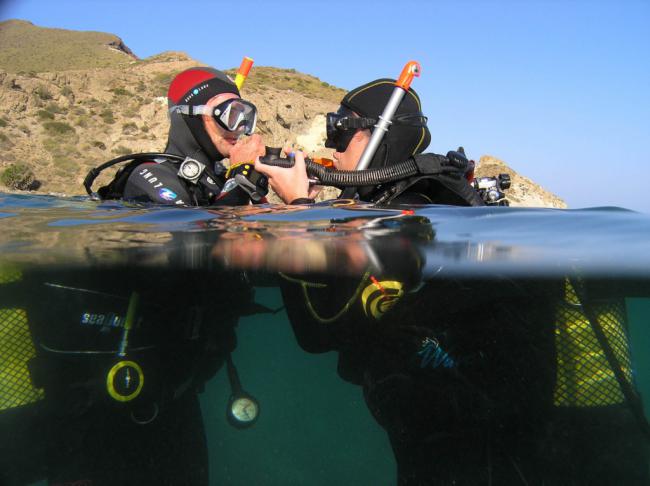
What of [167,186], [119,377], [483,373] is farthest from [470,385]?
[167,186]

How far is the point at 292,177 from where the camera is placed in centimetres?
441

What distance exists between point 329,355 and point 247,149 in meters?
2.91

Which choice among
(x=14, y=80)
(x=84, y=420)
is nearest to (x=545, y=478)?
(x=84, y=420)

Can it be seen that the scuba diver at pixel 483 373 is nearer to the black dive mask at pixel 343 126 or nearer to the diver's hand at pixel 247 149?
the black dive mask at pixel 343 126

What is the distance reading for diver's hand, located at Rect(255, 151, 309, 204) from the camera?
4.41 meters

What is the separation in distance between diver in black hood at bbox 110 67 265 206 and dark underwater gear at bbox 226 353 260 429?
84.7 inches

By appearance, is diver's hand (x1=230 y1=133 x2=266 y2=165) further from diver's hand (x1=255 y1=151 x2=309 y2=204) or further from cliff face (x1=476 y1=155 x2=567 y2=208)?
cliff face (x1=476 y1=155 x2=567 y2=208)

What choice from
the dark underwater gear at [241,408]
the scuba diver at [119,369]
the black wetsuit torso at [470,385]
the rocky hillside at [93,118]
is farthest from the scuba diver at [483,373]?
the rocky hillside at [93,118]

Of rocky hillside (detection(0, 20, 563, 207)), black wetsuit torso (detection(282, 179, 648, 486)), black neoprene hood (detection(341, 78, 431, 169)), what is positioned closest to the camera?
black wetsuit torso (detection(282, 179, 648, 486))

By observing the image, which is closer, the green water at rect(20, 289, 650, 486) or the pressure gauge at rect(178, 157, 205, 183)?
the green water at rect(20, 289, 650, 486)

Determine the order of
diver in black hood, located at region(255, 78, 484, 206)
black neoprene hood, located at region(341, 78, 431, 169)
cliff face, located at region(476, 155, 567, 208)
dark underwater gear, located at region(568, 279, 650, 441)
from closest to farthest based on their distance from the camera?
dark underwater gear, located at region(568, 279, 650, 441) < diver in black hood, located at region(255, 78, 484, 206) < black neoprene hood, located at region(341, 78, 431, 169) < cliff face, located at region(476, 155, 567, 208)

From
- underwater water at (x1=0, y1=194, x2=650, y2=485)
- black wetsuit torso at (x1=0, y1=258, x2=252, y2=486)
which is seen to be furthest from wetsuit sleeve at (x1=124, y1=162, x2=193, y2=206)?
black wetsuit torso at (x1=0, y1=258, x2=252, y2=486)

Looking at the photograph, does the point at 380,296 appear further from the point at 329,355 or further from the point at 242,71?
the point at 242,71

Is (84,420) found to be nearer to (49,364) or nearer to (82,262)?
(49,364)
